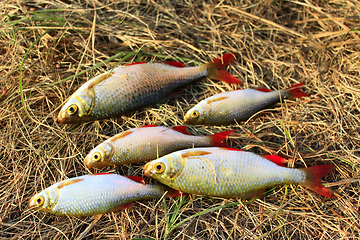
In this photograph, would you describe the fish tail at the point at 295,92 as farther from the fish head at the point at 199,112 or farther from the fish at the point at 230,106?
the fish head at the point at 199,112

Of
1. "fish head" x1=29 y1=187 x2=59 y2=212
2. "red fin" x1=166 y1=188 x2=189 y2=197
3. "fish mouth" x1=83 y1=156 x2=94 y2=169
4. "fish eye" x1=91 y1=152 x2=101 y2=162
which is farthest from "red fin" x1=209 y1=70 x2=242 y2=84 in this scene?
"fish head" x1=29 y1=187 x2=59 y2=212

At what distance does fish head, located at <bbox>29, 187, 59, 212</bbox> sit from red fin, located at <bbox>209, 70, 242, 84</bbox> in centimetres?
257

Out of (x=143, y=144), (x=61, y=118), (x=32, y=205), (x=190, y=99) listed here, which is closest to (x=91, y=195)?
(x=32, y=205)

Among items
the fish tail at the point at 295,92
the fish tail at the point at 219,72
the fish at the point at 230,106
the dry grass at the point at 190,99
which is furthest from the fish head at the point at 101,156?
the fish tail at the point at 295,92

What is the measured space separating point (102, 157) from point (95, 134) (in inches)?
17.8

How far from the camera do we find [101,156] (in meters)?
2.88

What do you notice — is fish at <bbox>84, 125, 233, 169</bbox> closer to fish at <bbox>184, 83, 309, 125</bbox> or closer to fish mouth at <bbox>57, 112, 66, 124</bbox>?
fish at <bbox>184, 83, 309, 125</bbox>

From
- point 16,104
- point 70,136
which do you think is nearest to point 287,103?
point 70,136

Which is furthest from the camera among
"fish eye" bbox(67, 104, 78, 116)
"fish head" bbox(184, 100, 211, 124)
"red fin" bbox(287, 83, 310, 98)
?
"red fin" bbox(287, 83, 310, 98)

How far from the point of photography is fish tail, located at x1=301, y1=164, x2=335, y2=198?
2789 mm

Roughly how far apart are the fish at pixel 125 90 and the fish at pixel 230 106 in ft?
1.09

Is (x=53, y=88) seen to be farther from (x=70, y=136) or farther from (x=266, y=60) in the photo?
(x=266, y=60)

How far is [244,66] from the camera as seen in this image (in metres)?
3.52

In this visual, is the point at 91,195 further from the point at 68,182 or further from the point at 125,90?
the point at 125,90
